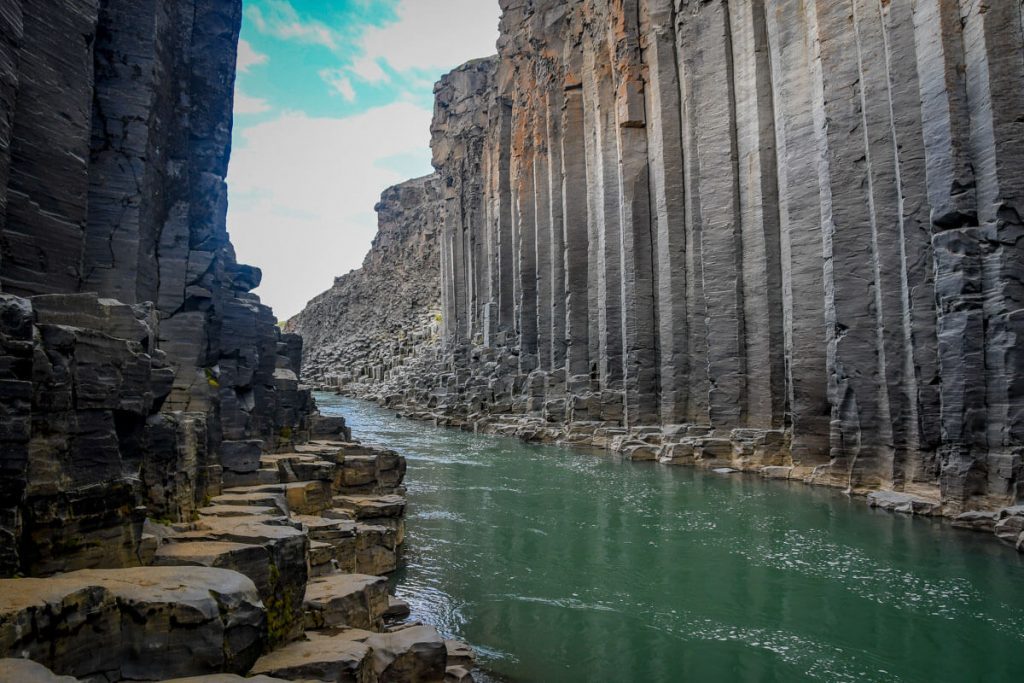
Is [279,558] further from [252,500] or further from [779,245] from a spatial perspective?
[779,245]

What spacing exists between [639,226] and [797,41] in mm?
8721

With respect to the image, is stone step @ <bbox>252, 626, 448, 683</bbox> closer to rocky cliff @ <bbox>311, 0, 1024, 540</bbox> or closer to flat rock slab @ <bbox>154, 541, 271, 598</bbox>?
flat rock slab @ <bbox>154, 541, 271, 598</bbox>

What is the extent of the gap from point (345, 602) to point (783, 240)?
17291 millimetres

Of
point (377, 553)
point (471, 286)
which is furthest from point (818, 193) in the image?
point (471, 286)

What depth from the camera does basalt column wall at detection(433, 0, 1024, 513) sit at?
486 inches

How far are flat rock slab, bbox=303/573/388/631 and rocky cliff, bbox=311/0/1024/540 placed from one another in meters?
10.9

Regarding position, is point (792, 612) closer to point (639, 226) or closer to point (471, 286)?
point (639, 226)

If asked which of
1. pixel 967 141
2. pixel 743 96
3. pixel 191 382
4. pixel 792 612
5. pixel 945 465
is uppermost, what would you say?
pixel 743 96

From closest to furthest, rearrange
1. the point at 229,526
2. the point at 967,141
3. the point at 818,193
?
1. the point at 229,526
2. the point at 967,141
3. the point at 818,193

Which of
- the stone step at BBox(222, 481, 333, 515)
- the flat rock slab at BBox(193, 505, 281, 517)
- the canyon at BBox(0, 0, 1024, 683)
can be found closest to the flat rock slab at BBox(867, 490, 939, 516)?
the canyon at BBox(0, 0, 1024, 683)

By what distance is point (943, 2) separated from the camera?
13305 millimetres

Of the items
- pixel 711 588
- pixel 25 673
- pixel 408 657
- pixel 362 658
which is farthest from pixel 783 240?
pixel 25 673

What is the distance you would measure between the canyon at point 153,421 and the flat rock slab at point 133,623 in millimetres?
12

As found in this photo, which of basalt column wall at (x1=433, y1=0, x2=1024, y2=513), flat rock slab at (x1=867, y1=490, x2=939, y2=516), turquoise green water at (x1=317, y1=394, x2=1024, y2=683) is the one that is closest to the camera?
turquoise green water at (x1=317, y1=394, x2=1024, y2=683)
